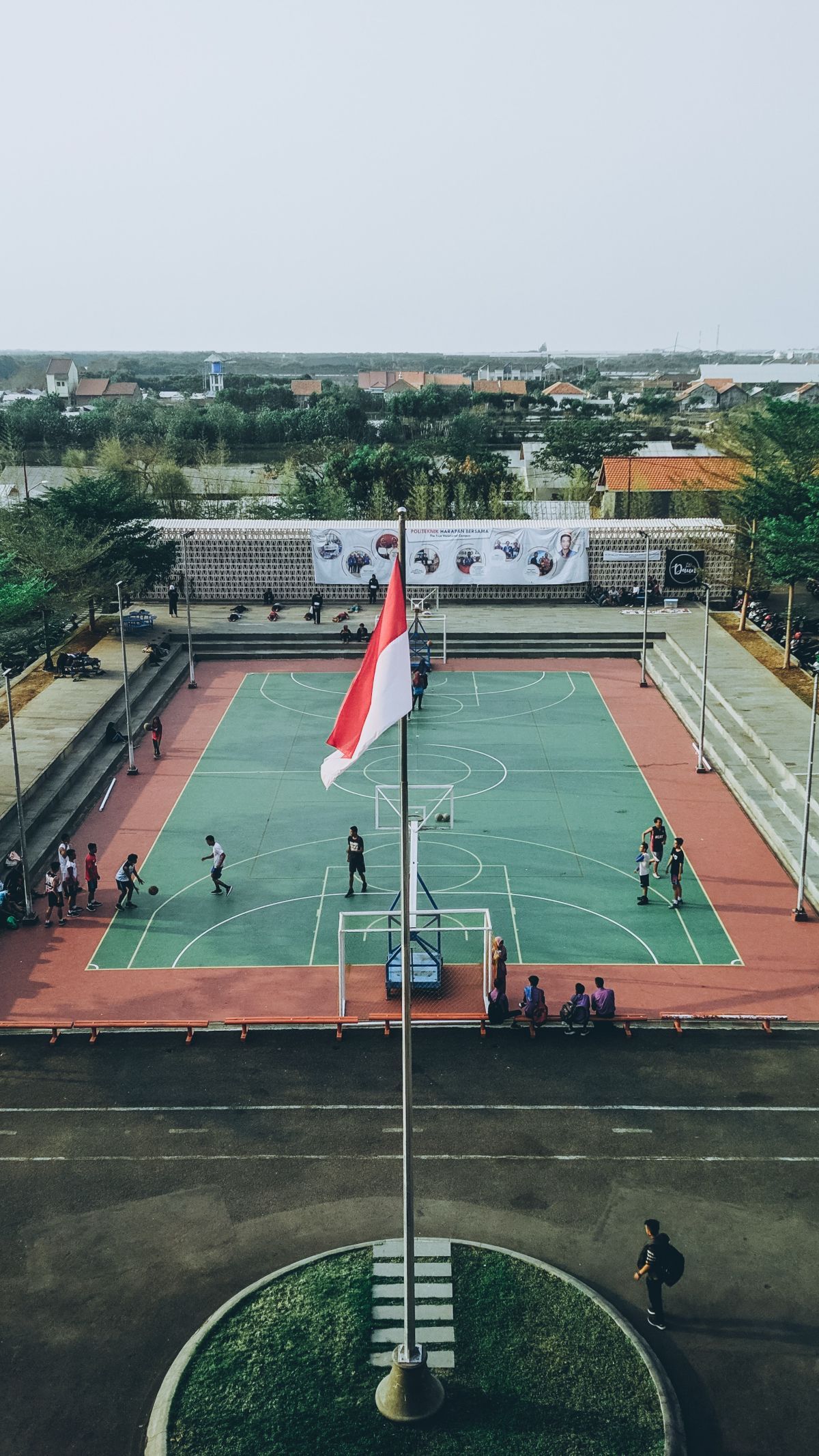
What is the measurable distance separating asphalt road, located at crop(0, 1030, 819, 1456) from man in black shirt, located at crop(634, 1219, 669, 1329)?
229 millimetres

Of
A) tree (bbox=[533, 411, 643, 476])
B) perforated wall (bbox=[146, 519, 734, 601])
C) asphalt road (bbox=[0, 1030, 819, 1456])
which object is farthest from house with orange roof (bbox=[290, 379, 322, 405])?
asphalt road (bbox=[0, 1030, 819, 1456])

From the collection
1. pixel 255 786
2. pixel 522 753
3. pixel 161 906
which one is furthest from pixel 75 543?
pixel 161 906

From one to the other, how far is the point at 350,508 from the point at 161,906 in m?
46.4

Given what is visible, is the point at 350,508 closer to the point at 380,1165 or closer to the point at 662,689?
the point at 662,689

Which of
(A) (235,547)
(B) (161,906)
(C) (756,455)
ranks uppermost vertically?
(C) (756,455)

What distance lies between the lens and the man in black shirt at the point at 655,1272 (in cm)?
1497

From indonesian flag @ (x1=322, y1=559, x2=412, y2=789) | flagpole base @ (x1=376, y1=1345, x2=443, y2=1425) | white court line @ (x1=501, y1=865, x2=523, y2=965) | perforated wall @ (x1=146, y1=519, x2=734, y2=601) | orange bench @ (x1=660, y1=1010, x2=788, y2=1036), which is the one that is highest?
indonesian flag @ (x1=322, y1=559, x2=412, y2=789)

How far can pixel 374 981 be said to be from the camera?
23.7m

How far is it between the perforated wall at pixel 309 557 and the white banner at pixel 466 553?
521 millimetres

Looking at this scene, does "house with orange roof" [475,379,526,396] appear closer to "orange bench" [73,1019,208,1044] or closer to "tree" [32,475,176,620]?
"tree" [32,475,176,620]

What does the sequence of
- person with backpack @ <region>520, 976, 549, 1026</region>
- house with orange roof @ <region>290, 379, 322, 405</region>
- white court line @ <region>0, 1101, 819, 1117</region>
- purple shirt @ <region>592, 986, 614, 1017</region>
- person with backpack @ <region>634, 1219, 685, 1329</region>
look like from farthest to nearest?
house with orange roof @ <region>290, 379, 322, 405</region>
purple shirt @ <region>592, 986, 614, 1017</region>
person with backpack @ <region>520, 976, 549, 1026</region>
white court line @ <region>0, 1101, 819, 1117</region>
person with backpack @ <region>634, 1219, 685, 1329</region>

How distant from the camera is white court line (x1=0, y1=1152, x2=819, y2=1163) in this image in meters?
18.2

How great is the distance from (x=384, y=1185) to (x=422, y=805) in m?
14.9

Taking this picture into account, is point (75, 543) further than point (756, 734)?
Yes
